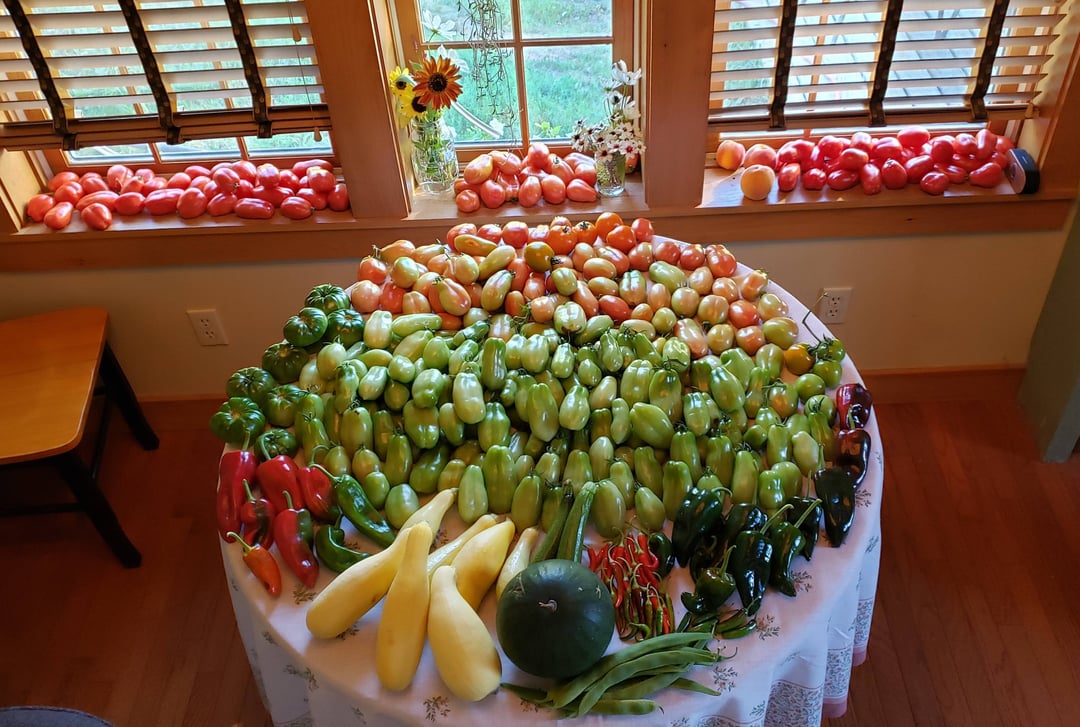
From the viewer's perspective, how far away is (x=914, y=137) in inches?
83.8

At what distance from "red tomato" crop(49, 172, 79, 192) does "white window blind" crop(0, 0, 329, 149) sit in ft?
0.70

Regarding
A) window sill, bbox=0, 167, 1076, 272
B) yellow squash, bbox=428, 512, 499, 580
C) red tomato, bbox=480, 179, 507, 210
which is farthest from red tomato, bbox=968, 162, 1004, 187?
yellow squash, bbox=428, 512, 499, 580

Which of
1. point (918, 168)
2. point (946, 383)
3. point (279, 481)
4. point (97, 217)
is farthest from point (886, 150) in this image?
point (97, 217)

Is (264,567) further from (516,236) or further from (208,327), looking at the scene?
(208,327)

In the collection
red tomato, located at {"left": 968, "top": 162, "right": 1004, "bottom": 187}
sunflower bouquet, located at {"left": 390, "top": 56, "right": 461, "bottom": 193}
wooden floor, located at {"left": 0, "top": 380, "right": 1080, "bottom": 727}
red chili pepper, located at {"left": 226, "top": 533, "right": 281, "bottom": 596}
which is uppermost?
sunflower bouquet, located at {"left": 390, "top": 56, "right": 461, "bottom": 193}

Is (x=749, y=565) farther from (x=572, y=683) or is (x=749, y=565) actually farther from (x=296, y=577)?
(x=296, y=577)

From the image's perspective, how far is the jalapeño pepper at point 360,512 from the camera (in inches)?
47.1

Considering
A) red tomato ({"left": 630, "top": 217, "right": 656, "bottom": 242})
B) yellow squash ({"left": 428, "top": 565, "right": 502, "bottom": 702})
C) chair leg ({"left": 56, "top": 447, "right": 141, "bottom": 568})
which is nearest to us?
yellow squash ({"left": 428, "top": 565, "right": 502, "bottom": 702})

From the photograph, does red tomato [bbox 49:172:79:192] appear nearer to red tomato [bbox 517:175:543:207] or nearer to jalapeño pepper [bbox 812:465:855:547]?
red tomato [bbox 517:175:543:207]

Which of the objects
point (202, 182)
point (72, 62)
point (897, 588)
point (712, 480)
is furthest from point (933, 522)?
point (72, 62)

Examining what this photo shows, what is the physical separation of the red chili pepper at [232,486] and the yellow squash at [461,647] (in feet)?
1.28

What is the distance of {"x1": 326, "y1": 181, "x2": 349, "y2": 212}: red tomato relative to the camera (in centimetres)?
208

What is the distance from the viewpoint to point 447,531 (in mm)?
1229

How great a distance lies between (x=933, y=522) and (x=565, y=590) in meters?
1.49
